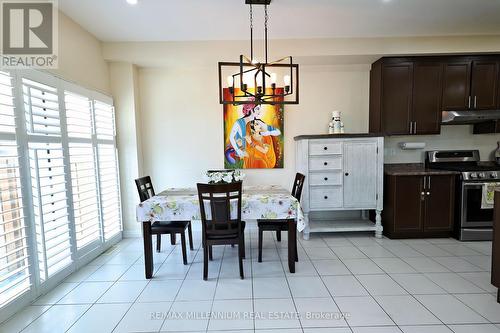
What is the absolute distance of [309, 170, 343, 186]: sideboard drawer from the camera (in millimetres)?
3449

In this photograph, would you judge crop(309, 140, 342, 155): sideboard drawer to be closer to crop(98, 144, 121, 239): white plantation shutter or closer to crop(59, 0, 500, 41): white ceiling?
crop(59, 0, 500, 41): white ceiling

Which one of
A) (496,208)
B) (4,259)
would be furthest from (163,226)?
(496,208)

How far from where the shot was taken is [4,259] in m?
1.85

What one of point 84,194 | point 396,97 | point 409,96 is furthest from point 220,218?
point 409,96

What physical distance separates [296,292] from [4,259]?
2.35m

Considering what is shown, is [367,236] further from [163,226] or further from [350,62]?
[163,226]

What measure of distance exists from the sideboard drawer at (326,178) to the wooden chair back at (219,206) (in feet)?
4.66

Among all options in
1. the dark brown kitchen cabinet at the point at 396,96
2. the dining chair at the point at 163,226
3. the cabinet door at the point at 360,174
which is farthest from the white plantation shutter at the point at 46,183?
the dark brown kitchen cabinet at the point at 396,96

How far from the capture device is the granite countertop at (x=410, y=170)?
328 centimetres

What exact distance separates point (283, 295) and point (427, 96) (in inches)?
132

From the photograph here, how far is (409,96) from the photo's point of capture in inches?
136

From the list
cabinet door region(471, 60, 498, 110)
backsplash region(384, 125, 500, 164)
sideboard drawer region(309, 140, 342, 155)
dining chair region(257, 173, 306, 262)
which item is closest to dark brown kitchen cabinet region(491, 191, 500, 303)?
dining chair region(257, 173, 306, 262)

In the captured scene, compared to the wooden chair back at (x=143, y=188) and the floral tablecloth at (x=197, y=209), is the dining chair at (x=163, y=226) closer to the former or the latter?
the wooden chair back at (x=143, y=188)

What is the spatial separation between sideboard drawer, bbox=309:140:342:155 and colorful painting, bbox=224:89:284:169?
585 millimetres
